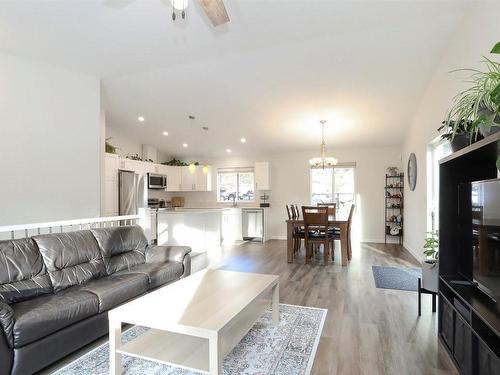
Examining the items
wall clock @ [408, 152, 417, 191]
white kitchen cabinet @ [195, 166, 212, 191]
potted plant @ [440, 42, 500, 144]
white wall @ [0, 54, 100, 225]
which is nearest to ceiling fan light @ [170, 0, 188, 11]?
potted plant @ [440, 42, 500, 144]

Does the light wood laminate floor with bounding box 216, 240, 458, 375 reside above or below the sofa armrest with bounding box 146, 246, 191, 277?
below

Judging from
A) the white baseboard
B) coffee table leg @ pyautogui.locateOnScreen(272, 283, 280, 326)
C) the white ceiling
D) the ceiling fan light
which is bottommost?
the white baseboard

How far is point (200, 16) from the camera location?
334 cm

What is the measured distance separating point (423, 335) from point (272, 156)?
6.21 metres

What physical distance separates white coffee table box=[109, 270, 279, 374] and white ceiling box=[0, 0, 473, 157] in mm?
2825

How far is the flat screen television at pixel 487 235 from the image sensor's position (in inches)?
64.9

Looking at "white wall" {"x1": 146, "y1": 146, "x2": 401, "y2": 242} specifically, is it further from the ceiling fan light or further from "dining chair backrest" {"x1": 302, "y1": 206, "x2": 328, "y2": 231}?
the ceiling fan light

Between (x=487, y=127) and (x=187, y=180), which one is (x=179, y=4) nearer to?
(x=487, y=127)

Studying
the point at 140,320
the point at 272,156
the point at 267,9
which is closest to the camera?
the point at 140,320

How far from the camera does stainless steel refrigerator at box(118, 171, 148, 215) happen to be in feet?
21.2

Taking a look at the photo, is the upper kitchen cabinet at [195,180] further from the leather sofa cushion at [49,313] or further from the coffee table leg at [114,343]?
the coffee table leg at [114,343]

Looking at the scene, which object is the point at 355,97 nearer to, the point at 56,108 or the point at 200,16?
the point at 200,16

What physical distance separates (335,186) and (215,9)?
6228 millimetres

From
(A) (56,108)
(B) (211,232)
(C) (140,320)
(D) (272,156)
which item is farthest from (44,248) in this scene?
(D) (272,156)
